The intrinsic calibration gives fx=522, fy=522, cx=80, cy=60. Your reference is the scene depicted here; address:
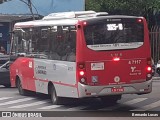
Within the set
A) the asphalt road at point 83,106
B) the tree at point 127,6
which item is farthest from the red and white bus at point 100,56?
the tree at point 127,6

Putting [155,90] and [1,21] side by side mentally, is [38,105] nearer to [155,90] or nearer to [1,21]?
[155,90]

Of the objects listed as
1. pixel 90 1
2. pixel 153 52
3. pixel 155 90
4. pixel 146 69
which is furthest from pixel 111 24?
pixel 90 1

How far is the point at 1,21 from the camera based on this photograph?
40.9 m

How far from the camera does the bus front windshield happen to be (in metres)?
15.4

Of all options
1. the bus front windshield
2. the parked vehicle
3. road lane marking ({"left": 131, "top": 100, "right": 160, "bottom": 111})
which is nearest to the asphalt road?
road lane marking ({"left": 131, "top": 100, "right": 160, "bottom": 111})

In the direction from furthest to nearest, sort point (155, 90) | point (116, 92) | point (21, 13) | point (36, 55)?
point (21, 13) → point (155, 90) → point (36, 55) → point (116, 92)

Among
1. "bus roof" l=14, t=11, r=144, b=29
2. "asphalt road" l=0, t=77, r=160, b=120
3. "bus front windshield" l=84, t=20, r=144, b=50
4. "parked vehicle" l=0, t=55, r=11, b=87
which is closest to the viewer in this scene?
"asphalt road" l=0, t=77, r=160, b=120

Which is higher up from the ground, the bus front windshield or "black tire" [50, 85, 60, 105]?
the bus front windshield

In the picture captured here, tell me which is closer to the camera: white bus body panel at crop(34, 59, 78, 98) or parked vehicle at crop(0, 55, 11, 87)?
white bus body panel at crop(34, 59, 78, 98)

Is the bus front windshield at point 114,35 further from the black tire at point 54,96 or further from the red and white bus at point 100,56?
the black tire at point 54,96

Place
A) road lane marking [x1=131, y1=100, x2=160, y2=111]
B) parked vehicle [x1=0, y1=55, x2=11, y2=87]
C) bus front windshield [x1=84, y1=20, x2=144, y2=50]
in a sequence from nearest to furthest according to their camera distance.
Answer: bus front windshield [x1=84, y1=20, x2=144, y2=50]
road lane marking [x1=131, y1=100, x2=160, y2=111]
parked vehicle [x1=0, y1=55, x2=11, y2=87]

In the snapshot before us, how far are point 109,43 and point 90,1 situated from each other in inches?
909

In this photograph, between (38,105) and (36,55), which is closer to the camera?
(38,105)

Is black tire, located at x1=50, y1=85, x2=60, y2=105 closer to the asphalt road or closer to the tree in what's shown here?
the asphalt road
